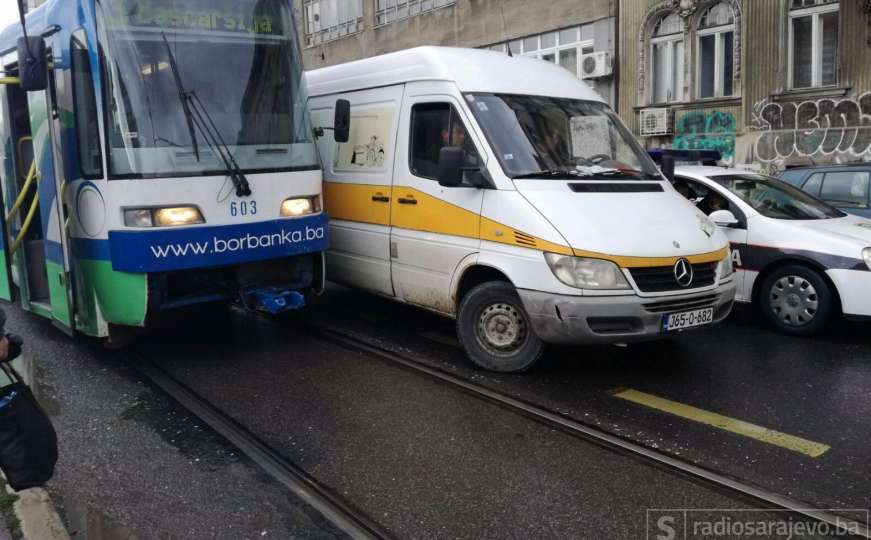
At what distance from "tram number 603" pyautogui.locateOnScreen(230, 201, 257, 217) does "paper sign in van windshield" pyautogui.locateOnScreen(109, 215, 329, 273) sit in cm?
10

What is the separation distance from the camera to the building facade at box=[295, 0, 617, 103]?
1905cm

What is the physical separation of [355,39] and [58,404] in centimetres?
2368

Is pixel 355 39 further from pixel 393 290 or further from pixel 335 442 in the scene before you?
pixel 335 442

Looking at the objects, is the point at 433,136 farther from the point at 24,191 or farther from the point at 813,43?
the point at 813,43

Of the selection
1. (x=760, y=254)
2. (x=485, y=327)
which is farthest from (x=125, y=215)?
(x=760, y=254)

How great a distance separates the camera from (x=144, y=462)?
15.4 ft

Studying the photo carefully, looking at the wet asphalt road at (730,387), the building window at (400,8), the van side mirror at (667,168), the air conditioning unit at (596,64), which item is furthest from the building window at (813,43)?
Result: the building window at (400,8)

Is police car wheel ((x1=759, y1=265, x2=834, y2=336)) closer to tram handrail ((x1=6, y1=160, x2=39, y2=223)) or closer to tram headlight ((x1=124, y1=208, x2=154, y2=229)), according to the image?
tram headlight ((x1=124, y1=208, x2=154, y2=229))

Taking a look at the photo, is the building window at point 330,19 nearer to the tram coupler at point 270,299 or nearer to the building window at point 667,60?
the building window at point 667,60

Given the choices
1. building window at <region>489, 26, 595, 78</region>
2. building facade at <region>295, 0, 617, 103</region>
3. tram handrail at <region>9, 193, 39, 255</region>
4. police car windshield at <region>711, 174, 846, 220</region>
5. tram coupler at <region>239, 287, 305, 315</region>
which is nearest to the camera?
tram coupler at <region>239, 287, 305, 315</region>

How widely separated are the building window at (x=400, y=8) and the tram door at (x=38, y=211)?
1763 centimetres

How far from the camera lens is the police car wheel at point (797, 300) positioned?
23.7ft

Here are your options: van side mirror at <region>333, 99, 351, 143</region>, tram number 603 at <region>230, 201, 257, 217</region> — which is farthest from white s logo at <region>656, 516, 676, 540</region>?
van side mirror at <region>333, 99, 351, 143</region>

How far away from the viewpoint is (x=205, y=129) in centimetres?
629
